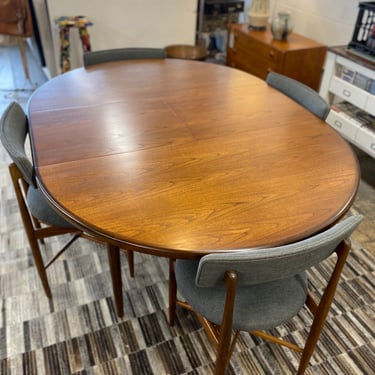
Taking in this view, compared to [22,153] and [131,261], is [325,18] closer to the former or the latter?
[131,261]

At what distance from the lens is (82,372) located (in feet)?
4.98

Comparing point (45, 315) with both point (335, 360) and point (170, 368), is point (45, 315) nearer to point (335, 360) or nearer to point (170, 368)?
point (170, 368)

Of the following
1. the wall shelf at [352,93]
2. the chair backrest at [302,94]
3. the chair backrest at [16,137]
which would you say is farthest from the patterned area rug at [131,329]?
the wall shelf at [352,93]

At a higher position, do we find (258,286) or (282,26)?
(282,26)

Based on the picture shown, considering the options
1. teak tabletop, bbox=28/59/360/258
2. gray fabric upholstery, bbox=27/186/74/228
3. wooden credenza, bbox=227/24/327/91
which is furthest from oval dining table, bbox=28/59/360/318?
wooden credenza, bbox=227/24/327/91

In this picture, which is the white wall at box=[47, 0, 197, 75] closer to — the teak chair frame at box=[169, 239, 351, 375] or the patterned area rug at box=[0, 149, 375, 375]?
the patterned area rug at box=[0, 149, 375, 375]

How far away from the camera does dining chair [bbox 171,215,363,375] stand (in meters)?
0.96

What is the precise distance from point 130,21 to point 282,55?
5.03 feet

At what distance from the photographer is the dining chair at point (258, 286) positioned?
0.96m

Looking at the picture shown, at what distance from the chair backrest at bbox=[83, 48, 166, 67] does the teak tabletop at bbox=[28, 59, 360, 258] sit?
286mm

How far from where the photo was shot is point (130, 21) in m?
3.62

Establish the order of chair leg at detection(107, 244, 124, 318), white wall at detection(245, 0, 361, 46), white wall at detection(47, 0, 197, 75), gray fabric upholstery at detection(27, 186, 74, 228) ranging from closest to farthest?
chair leg at detection(107, 244, 124, 318)
gray fabric upholstery at detection(27, 186, 74, 228)
white wall at detection(245, 0, 361, 46)
white wall at detection(47, 0, 197, 75)

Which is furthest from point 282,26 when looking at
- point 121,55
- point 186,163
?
point 186,163

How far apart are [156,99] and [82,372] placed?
1299 millimetres
